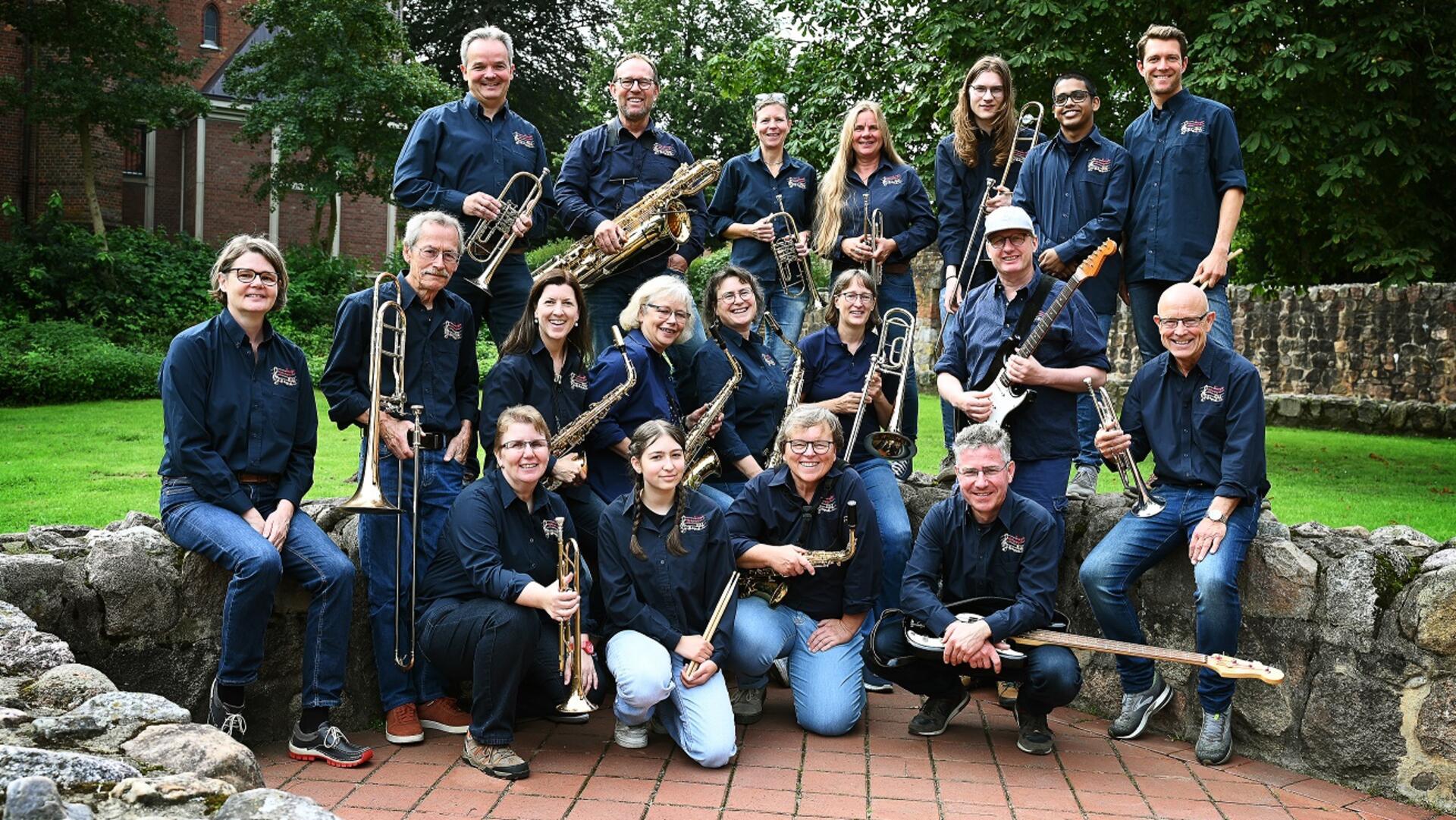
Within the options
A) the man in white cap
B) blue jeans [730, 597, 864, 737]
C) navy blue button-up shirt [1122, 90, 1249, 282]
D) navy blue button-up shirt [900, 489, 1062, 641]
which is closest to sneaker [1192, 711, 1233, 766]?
navy blue button-up shirt [900, 489, 1062, 641]

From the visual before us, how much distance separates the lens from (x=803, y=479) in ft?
16.4

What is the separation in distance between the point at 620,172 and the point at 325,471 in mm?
3602

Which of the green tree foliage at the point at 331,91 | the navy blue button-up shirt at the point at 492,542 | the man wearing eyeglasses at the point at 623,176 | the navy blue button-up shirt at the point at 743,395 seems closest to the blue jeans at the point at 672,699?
the navy blue button-up shirt at the point at 492,542

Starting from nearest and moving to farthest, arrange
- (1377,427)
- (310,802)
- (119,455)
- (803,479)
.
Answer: (310,802)
(803,479)
(119,455)
(1377,427)

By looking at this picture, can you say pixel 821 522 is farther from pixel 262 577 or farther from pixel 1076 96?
pixel 1076 96

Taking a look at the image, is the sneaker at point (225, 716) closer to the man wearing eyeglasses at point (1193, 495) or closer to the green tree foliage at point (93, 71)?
the man wearing eyeglasses at point (1193, 495)

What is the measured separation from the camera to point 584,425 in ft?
16.9

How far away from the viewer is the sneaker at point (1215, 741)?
4645mm

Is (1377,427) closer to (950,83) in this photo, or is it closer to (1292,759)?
(950,83)

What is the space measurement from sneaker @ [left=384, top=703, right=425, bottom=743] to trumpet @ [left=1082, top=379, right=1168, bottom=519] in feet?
9.61

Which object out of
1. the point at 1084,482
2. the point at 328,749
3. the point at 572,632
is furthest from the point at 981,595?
the point at 328,749

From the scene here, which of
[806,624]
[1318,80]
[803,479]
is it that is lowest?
[806,624]

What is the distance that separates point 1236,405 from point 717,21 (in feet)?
87.8

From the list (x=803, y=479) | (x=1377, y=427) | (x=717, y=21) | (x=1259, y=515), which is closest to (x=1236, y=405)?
(x=1259, y=515)
